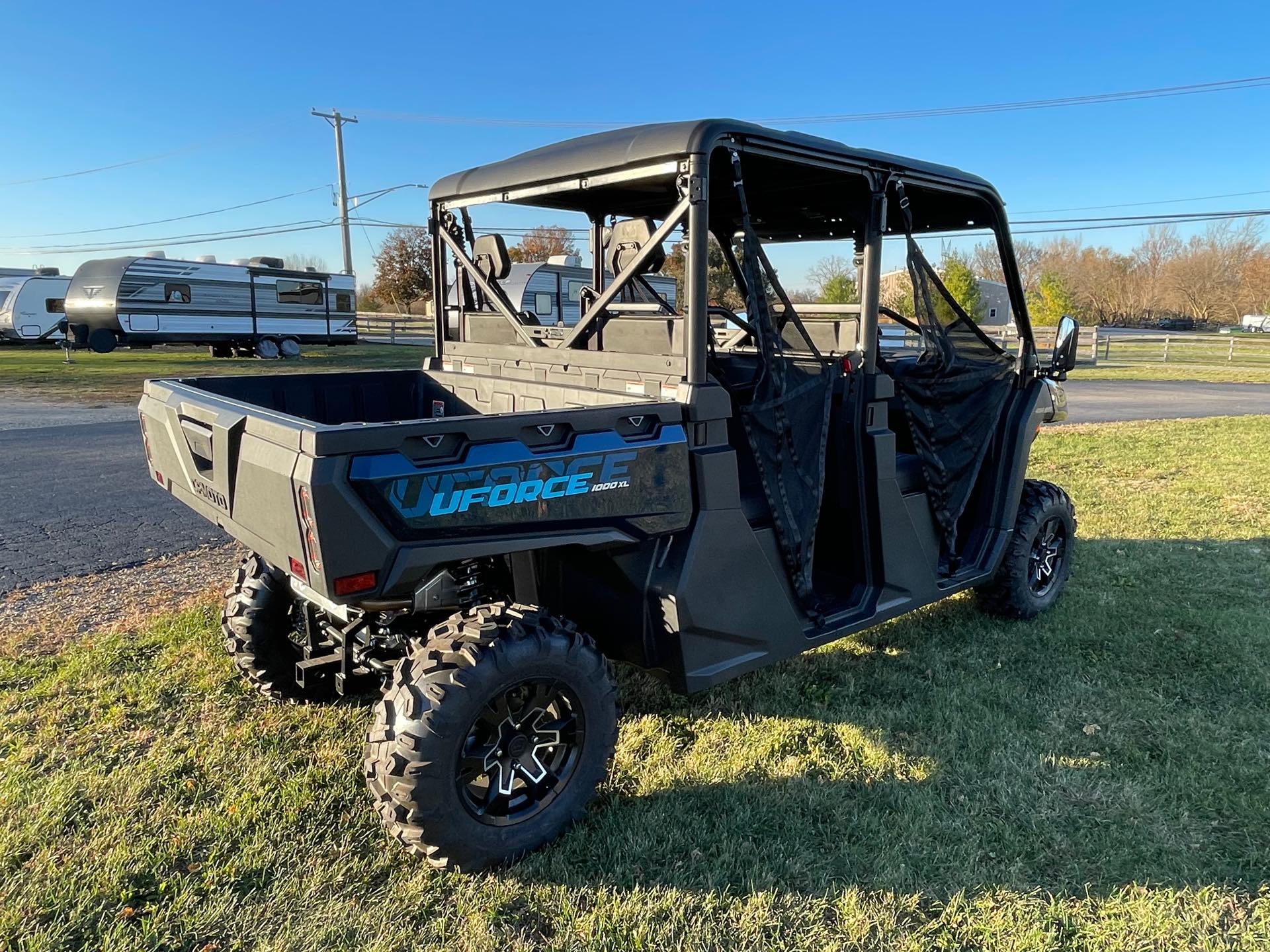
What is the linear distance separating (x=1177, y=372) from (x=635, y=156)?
87.1 feet

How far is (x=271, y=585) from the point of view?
341 centimetres

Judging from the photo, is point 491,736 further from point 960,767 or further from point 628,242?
point 628,242

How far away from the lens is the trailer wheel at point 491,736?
7.91 feet

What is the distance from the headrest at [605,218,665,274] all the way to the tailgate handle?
68.6 inches

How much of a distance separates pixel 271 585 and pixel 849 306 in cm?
299

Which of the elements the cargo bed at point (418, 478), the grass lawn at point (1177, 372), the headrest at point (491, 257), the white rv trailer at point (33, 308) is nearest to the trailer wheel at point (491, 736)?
the cargo bed at point (418, 478)

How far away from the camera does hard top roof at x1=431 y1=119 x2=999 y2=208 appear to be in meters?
2.75

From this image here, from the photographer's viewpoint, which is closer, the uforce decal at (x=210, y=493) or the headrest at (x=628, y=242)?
the uforce decal at (x=210, y=493)

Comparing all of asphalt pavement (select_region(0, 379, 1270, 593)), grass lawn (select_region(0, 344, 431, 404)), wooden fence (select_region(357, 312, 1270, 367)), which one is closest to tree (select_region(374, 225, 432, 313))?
wooden fence (select_region(357, 312, 1270, 367))

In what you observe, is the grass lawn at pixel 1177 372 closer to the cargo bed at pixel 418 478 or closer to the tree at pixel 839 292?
the tree at pixel 839 292

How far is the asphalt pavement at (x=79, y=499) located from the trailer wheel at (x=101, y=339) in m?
8.10

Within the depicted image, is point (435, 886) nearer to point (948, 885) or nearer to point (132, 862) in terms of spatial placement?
point (132, 862)

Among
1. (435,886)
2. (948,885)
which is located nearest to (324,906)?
(435,886)

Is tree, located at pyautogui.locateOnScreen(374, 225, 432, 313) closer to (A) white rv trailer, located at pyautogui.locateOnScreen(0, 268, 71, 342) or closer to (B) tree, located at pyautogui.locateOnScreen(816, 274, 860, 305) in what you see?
(A) white rv trailer, located at pyautogui.locateOnScreen(0, 268, 71, 342)
